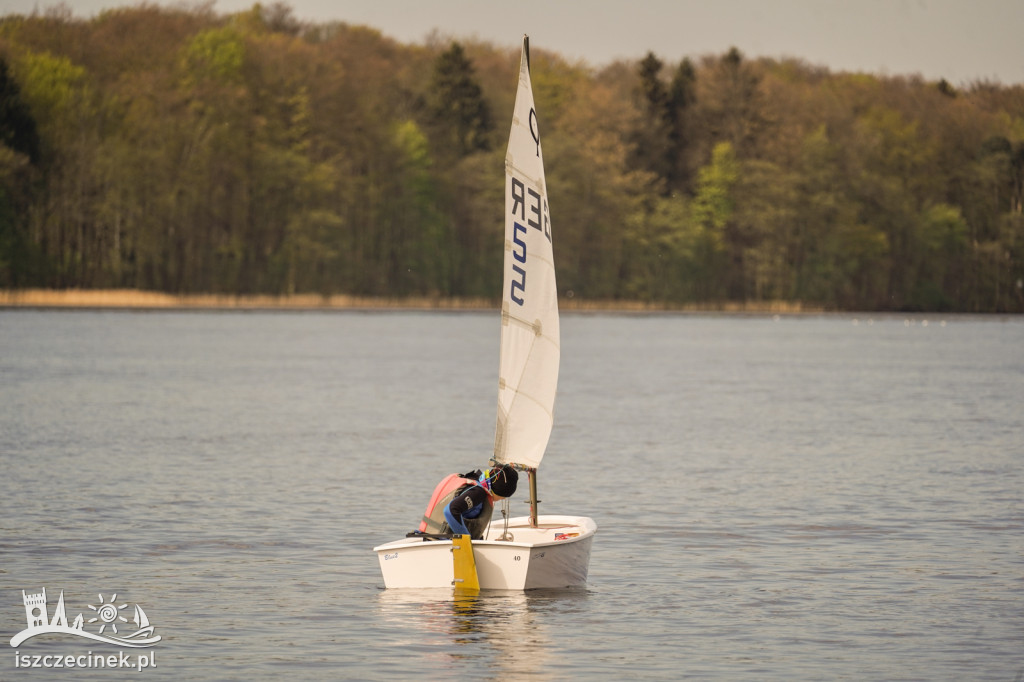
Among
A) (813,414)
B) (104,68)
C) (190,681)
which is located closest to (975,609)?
(190,681)

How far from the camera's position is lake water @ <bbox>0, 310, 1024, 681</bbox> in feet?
55.8

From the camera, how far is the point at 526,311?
20.6m

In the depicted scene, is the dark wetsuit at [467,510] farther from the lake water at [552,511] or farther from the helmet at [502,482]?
the lake water at [552,511]

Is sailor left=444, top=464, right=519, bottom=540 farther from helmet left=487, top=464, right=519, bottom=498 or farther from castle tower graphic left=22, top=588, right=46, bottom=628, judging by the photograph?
castle tower graphic left=22, top=588, right=46, bottom=628

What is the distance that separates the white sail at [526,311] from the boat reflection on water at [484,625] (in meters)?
2.02

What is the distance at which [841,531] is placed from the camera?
84.4ft

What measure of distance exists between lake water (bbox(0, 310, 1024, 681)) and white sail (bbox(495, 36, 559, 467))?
2.23 meters

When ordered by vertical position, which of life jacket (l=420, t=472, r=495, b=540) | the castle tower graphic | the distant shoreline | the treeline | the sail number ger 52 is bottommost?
the castle tower graphic

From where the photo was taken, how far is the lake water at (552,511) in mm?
17000

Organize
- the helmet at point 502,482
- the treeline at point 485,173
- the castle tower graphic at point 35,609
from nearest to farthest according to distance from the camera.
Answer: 1. the castle tower graphic at point 35,609
2. the helmet at point 502,482
3. the treeline at point 485,173

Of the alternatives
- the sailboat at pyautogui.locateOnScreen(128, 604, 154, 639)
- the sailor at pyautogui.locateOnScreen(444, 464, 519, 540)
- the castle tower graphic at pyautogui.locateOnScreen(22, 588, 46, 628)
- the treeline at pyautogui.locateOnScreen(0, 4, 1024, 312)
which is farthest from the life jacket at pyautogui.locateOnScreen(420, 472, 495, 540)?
the treeline at pyautogui.locateOnScreen(0, 4, 1024, 312)

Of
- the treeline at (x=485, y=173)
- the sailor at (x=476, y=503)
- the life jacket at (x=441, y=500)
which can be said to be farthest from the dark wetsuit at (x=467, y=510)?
the treeline at (x=485, y=173)

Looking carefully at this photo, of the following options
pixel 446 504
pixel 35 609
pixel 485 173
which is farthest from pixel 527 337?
pixel 485 173

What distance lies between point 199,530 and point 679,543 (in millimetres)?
7865
